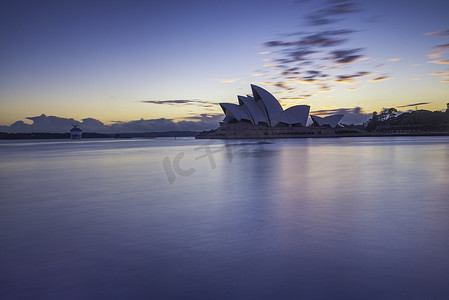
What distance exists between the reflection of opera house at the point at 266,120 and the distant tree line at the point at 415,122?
106ft

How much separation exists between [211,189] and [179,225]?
413cm

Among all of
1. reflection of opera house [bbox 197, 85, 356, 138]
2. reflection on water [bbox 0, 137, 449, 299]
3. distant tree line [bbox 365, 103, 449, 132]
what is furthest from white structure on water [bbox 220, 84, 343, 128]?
reflection on water [bbox 0, 137, 449, 299]

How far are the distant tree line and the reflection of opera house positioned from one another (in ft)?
106

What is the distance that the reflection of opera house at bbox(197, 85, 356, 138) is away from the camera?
85662 millimetres

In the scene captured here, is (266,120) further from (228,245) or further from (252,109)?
(228,245)

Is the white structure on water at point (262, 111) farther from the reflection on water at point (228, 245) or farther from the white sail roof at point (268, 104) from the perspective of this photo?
the reflection on water at point (228, 245)

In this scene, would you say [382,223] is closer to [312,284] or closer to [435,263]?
[435,263]

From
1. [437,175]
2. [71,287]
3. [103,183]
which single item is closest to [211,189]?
[103,183]

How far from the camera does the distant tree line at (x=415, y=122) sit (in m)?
117

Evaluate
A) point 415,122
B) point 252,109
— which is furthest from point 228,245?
point 415,122

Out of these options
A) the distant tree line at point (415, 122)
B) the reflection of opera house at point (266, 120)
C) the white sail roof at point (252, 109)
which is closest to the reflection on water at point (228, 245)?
the reflection of opera house at point (266, 120)

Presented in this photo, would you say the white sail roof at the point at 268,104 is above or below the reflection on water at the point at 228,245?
above

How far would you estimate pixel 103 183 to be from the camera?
36.7ft

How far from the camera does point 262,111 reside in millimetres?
87875
